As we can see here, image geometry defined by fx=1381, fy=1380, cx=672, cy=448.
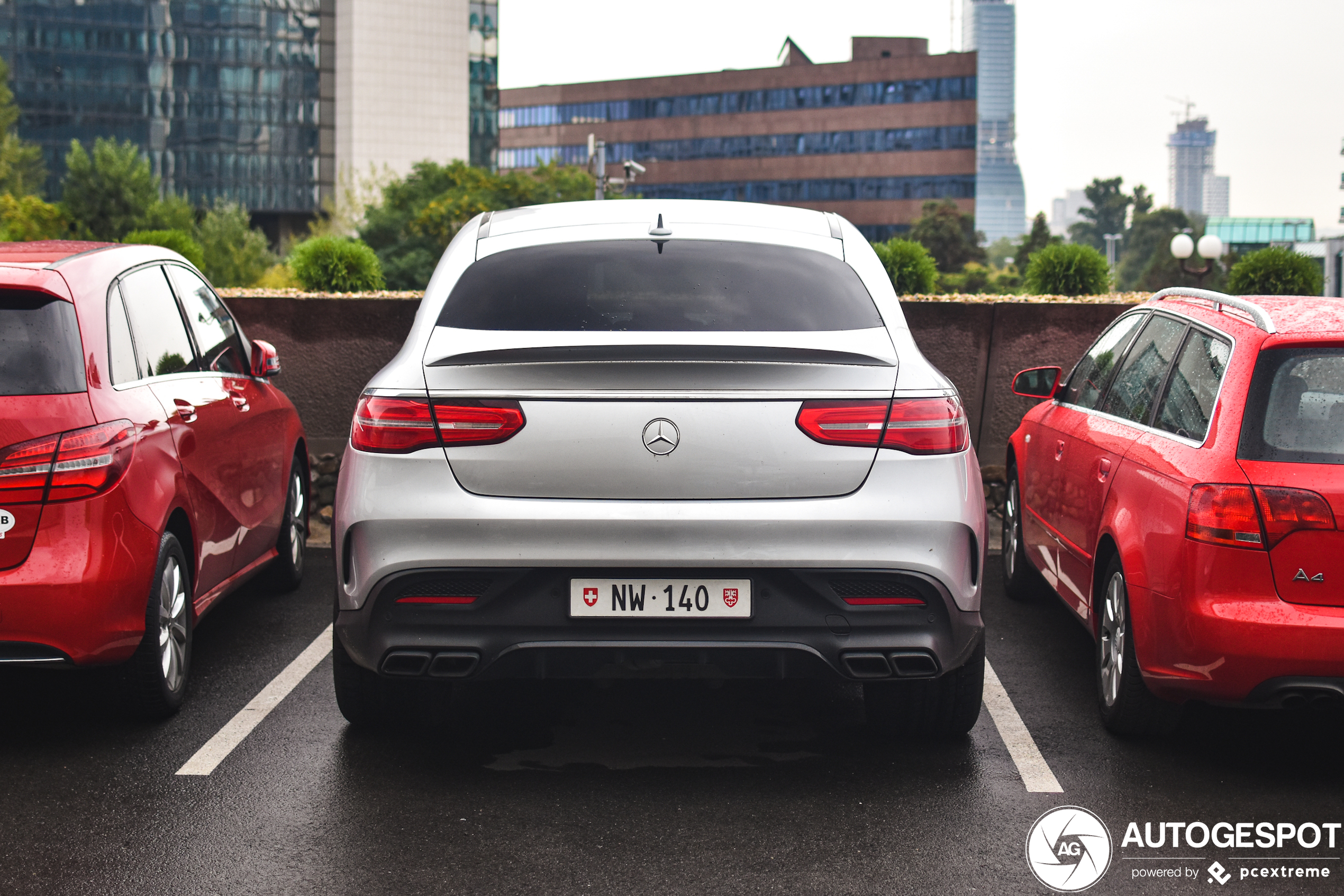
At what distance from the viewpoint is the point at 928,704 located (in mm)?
4555

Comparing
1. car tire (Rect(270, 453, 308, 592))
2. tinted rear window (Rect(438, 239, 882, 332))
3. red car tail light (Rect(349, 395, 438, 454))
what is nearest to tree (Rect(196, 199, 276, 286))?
car tire (Rect(270, 453, 308, 592))

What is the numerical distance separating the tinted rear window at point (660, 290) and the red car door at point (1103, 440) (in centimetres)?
138

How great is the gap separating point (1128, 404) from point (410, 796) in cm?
305

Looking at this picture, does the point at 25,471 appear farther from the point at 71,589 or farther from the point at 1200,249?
the point at 1200,249

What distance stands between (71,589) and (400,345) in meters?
5.31

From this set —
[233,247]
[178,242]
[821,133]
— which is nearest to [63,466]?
[178,242]

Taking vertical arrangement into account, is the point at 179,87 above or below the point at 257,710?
above

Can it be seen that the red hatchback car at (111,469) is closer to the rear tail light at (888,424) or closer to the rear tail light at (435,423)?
the rear tail light at (435,423)

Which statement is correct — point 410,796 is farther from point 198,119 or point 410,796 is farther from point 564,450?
point 198,119

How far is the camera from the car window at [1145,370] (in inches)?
200

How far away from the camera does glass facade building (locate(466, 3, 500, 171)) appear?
388ft

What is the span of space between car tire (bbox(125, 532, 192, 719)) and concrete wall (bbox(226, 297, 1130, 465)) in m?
4.46

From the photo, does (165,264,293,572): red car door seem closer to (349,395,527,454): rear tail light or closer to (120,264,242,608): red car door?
(120,264,242,608): red car door

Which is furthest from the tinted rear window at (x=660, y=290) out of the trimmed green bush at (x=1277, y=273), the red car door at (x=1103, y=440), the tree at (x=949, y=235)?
the tree at (x=949, y=235)
